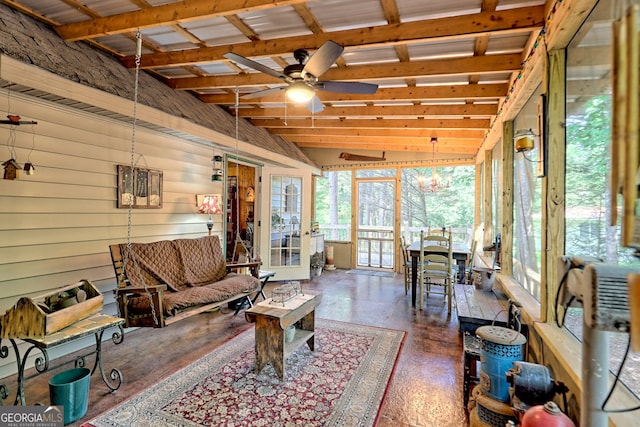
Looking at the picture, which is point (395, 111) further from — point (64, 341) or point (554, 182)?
point (64, 341)

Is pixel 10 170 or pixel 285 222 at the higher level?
pixel 10 170

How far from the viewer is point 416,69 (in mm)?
3141

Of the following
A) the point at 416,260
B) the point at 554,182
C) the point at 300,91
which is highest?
the point at 300,91

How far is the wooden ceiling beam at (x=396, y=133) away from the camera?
5289 millimetres

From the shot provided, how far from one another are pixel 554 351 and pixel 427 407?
2.97ft

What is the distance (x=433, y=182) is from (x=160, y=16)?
4.81 meters

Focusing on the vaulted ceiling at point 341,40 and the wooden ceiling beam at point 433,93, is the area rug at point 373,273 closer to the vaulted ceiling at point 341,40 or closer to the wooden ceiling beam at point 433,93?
the vaulted ceiling at point 341,40

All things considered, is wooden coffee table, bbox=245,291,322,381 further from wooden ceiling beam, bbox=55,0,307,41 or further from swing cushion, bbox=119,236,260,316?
wooden ceiling beam, bbox=55,0,307,41

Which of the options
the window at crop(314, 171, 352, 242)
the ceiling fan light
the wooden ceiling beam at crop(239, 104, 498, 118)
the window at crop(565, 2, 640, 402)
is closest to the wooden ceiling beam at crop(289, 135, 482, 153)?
the window at crop(314, 171, 352, 242)

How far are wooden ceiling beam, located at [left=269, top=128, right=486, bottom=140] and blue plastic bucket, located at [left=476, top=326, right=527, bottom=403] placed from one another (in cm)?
404

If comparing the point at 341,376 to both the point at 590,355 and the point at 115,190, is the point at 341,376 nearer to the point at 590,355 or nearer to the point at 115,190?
the point at 590,355

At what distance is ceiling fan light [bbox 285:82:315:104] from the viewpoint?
2666 millimetres

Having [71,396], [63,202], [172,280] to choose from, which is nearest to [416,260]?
[172,280]

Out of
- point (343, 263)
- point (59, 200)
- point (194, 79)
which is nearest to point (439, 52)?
point (194, 79)
